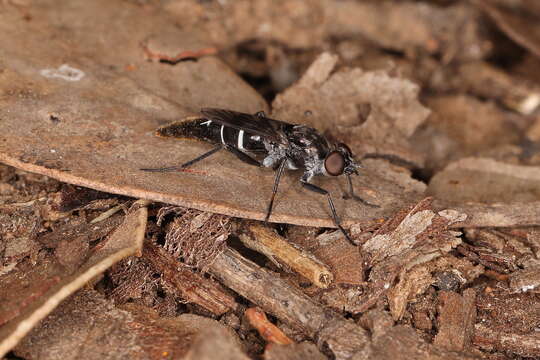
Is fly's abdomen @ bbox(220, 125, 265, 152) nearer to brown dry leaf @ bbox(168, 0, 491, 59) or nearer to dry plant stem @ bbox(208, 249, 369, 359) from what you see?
dry plant stem @ bbox(208, 249, 369, 359)

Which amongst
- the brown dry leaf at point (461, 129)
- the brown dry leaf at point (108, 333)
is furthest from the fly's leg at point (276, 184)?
the brown dry leaf at point (461, 129)

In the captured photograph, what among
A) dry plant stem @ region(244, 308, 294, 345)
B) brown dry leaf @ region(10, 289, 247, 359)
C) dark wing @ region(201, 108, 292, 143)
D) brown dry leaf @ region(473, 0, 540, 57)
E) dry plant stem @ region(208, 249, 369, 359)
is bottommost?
brown dry leaf @ region(10, 289, 247, 359)

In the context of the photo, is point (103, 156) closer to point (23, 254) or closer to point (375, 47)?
point (23, 254)

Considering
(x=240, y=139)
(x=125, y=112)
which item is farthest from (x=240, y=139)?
(x=125, y=112)

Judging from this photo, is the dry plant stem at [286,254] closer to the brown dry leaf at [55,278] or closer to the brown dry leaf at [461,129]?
the brown dry leaf at [55,278]

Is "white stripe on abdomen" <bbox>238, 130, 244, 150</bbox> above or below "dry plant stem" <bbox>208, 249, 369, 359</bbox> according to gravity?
above

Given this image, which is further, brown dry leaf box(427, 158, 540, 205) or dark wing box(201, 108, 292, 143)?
brown dry leaf box(427, 158, 540, 205)

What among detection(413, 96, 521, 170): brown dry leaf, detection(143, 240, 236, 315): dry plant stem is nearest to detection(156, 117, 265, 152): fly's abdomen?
detection(143, 240, 236, 315): dry plant stem
